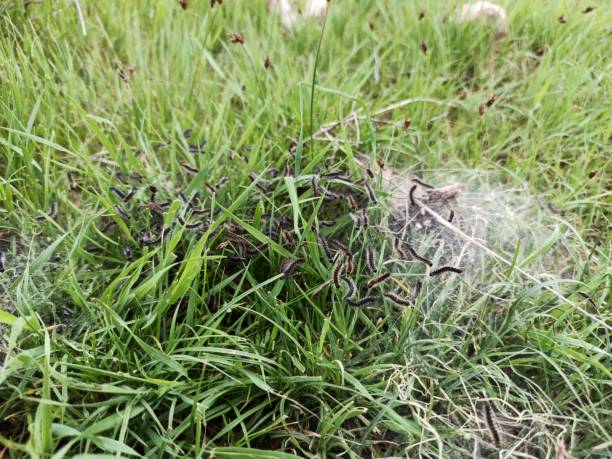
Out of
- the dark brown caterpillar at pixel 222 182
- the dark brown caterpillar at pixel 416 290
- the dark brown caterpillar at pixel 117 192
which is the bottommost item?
the dark brown caterpillar at pixel 416 290

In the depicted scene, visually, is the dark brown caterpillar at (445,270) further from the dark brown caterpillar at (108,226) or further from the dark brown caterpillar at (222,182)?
the dark brown caterpillar at (108,226)

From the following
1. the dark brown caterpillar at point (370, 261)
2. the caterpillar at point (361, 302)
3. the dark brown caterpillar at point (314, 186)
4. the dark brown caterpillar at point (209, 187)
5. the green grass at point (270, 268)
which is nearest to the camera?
the green grass at point (270, 268)

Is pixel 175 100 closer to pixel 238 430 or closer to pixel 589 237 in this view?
pixel 238 430

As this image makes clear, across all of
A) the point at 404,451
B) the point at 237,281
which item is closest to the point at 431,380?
Result: the point at 404,451

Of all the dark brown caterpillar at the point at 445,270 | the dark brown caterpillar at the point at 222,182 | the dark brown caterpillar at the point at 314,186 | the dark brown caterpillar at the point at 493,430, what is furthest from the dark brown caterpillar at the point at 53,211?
the dark brown caterpillar at the point at 493,430

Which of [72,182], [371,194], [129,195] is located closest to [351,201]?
[371,194]

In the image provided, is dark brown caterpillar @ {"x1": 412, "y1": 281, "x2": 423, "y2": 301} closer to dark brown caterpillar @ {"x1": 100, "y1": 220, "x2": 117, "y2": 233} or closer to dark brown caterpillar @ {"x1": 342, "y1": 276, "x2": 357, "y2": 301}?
dark brown caterpillar @ {"x1": 342, "y1": 276, "x2": 357, "y2": 301}

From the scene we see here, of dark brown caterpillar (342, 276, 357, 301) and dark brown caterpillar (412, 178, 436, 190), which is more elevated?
dark brown caterpillar (412, 178, 436, 190)

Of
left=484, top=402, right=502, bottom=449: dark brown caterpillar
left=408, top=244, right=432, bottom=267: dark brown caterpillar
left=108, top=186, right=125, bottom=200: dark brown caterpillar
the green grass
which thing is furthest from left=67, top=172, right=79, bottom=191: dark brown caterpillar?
left=484, top=402, right=502, bottom=449: dark brown caterpillar
